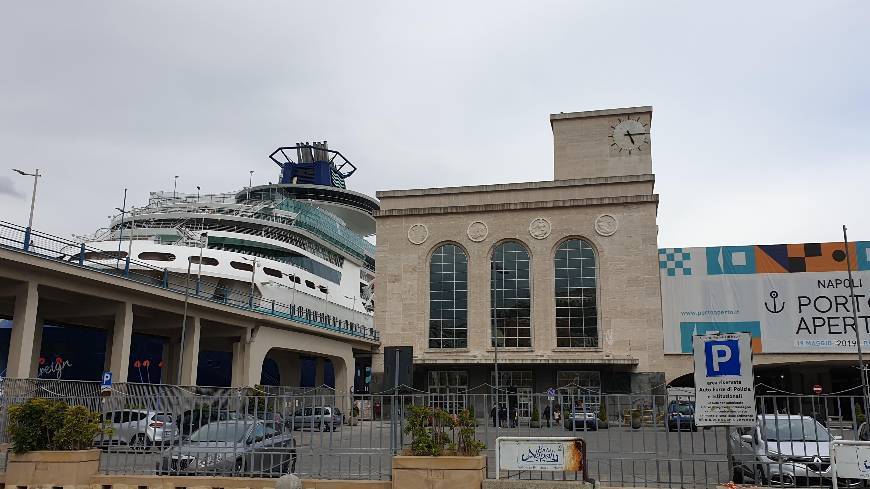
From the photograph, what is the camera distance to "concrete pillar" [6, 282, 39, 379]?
29.5m

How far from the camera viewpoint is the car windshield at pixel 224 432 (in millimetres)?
12406

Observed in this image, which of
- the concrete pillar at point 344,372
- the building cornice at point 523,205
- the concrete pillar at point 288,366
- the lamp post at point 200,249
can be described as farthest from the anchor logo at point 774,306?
the lamp post at point 200,249

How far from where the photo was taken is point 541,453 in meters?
11.0

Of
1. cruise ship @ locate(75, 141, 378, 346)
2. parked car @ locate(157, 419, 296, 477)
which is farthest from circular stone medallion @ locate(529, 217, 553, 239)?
parked car @ locate(157, 419, 296, 477)

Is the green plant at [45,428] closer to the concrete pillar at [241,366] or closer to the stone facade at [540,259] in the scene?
the concrete pillar at [241,366]

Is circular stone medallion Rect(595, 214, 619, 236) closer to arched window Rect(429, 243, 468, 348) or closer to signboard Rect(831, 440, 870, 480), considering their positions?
arched window Rect(429, 243, 468, 348)

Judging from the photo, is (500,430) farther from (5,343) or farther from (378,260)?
(5,343)

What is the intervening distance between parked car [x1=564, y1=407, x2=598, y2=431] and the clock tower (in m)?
43.9

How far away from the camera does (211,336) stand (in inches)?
1769

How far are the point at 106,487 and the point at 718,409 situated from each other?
10.0 meters

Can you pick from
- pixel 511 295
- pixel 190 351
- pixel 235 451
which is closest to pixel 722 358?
pixel 235 451

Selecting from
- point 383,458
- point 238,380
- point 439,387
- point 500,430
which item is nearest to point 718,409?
point 500,430

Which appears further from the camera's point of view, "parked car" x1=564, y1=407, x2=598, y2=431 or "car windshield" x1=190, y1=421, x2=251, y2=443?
"car windshield" x1=190, y1=421, x2=251, y2=443

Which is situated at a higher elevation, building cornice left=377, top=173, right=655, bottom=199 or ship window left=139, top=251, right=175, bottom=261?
building cornice left=377, top=173, right=655, bottom=199
